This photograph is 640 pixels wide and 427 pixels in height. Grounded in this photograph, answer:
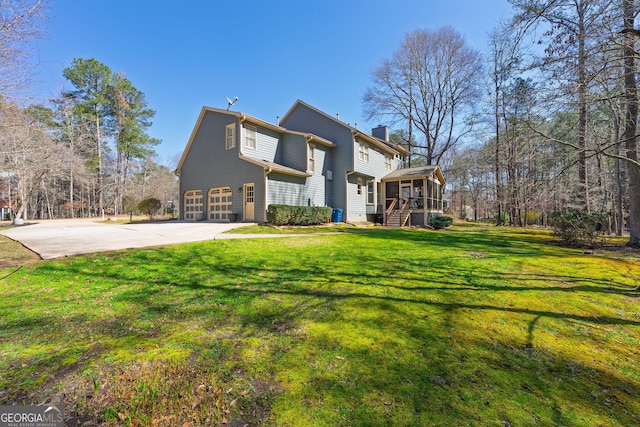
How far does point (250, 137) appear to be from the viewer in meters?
15.3

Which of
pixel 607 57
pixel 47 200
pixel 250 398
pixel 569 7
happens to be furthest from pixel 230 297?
pixel 47 200

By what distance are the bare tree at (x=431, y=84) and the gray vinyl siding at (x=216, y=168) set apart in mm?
18416

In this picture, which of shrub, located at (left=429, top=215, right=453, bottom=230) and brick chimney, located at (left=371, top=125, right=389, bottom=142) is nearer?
shrub, located at (left=429, top=215, right=453, bottom=230)

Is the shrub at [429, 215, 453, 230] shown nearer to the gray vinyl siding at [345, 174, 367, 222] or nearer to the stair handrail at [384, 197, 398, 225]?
the stair handrail at [384, 197, 398, 225]

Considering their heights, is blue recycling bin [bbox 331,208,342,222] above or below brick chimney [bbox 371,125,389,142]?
below

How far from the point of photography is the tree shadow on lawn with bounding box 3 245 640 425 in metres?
1.95

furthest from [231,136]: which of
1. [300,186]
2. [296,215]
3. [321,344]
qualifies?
[321,344]

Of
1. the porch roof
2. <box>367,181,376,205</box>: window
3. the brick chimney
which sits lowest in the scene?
<box>367,181,376,205</box>: window

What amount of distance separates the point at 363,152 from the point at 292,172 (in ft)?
21.0

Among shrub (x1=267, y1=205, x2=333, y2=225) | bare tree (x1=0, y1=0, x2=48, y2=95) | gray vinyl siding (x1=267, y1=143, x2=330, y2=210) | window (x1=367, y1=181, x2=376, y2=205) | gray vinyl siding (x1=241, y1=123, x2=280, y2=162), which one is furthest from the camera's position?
window (x1=367, y1=181, x2=376, y2=205)

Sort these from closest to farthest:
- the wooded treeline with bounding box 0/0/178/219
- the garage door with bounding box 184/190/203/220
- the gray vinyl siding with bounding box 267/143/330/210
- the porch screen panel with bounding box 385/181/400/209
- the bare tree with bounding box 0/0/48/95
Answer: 1. the bare tree with bounding box 0/0/48/95
2. the wooded treeline with bounding box 0/0/178/219
3. the gray vinyl siding with bounding box 267/143/330/210
4. the garage door with bounding box 184/190/203/220
5. the porch screen panel with bounding box 385/181/400/209

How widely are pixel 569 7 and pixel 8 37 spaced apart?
1382 cm

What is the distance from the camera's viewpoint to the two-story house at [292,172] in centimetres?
1463

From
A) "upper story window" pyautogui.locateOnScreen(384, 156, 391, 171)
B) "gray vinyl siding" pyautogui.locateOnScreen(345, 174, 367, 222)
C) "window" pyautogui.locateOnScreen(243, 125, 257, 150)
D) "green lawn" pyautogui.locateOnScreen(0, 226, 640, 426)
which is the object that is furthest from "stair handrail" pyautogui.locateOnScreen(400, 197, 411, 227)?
"green lawn" pyautogui.locateOnScreen(0, 226, 640, 426)
